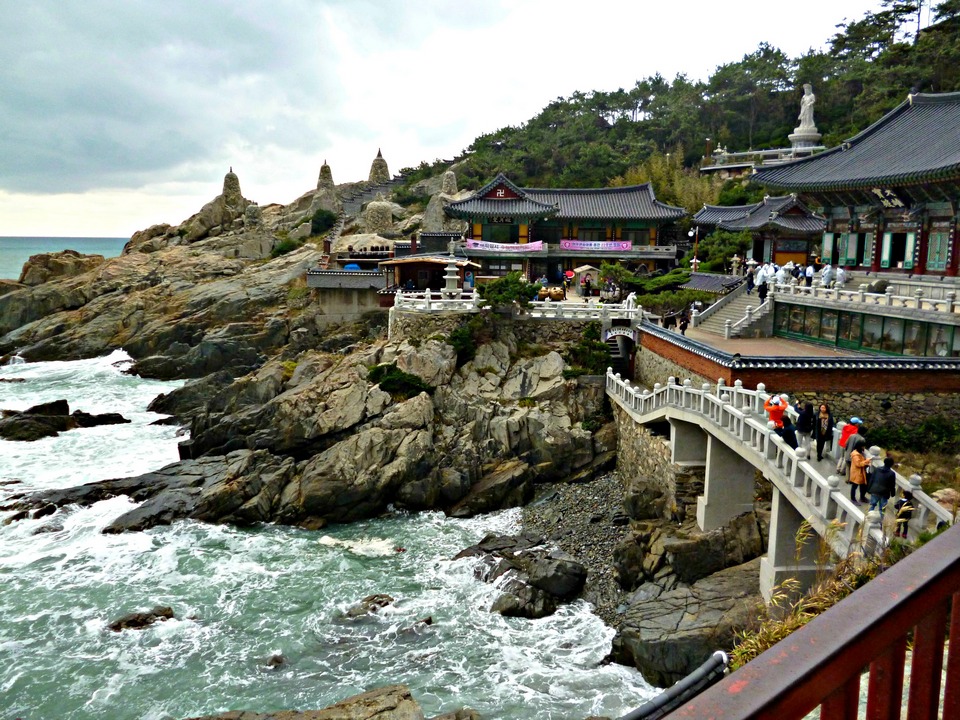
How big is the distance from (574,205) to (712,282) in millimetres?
20605

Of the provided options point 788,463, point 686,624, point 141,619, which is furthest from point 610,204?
point 141,619

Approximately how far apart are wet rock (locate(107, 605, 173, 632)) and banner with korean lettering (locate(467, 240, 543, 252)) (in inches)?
1531

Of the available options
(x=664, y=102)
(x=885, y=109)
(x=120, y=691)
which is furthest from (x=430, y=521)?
(x=664, y=102)

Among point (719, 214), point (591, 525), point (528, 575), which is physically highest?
point (719, 214)

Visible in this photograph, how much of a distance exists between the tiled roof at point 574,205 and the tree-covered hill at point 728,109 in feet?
36.2

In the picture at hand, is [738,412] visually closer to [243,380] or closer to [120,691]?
[120,691]

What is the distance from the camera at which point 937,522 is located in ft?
43.8

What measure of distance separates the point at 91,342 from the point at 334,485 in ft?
125

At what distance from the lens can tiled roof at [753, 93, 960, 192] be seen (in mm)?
28586

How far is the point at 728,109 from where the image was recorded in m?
94.2

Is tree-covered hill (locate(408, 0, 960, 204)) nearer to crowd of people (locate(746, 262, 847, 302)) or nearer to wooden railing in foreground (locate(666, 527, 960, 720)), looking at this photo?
crowd of people (locate(746, 262, 847, 302))

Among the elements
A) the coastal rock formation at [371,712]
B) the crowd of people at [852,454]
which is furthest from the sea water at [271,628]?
the crowd of people at [852,454]

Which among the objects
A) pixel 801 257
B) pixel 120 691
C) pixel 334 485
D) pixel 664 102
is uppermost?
pixel 664 102

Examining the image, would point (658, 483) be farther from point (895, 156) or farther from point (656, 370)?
point (895, 156)
